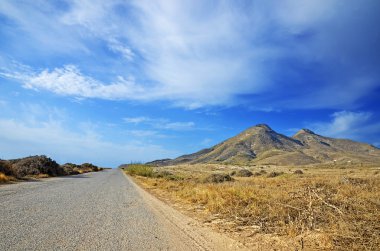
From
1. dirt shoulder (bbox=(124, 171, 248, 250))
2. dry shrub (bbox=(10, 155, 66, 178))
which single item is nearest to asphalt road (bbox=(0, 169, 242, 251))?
dirt shoulder (bbox=(124, 171, 248, 250))

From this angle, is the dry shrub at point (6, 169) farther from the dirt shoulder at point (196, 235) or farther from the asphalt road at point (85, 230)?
the dirt shoulder at point (196, 235)

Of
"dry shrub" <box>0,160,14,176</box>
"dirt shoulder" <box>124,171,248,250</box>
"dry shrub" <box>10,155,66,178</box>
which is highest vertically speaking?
"dry shrub" <box>10,155,66,178</box>

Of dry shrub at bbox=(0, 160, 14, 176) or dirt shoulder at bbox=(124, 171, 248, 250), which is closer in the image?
dirt shoulder at bbox=(124, 171, 248, 250)

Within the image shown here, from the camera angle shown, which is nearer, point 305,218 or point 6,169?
point 305,218

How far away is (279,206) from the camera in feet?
29.6

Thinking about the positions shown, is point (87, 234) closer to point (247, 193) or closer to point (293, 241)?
point (293, 241)

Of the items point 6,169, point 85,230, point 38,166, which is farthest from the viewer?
point 38,166

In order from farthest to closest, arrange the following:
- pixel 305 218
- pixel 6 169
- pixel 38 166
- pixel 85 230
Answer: pixel 38 166, pixel 6 169, pixel 305 218, pixel 85 230

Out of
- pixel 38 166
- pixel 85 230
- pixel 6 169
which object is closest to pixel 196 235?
pixel 85 230

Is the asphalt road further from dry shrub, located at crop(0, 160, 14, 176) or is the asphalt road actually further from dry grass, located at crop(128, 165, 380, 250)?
dry shrub, located at crop(0, 160, 14, 176)

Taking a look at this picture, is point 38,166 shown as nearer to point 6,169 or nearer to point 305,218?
point 6,169

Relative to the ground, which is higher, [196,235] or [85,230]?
[85,230]

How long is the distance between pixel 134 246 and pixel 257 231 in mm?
2923

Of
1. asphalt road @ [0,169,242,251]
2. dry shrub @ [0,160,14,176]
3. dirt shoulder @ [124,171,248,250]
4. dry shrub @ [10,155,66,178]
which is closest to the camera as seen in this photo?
asphalt road @ [0,169,242,251]
